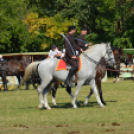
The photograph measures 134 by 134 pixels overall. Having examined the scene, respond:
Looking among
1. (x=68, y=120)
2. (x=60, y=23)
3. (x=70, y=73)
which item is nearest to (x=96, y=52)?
(x=70, y=73)

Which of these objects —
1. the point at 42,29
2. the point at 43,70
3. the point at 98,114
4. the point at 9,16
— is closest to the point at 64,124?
the point at 98,114

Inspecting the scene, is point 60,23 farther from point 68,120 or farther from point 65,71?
point 68,120

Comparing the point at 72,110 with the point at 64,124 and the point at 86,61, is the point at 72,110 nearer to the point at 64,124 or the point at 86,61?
the point at 86,61

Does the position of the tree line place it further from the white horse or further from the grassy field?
the grassy field

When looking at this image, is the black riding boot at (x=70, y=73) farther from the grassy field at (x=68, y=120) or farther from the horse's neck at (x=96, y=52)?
the grassy field at (x=68, y=120)

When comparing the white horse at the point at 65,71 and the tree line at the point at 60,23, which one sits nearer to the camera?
the white horse at the point at 65,71

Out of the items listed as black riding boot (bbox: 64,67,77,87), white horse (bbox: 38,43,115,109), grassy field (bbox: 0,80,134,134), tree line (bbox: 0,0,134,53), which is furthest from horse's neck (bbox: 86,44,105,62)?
tree line (bbox: 0,0,134,53)

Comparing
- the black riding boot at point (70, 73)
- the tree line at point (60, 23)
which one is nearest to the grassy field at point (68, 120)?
the black riding boot at point (70, 73)

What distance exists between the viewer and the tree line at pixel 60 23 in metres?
37.8

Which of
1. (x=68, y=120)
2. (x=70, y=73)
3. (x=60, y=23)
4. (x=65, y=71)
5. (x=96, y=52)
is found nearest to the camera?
(x=68, y=120)

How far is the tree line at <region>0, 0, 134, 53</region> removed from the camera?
3781 centimetres

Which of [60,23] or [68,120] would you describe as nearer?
[68,120]

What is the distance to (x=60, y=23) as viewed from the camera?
3972cm

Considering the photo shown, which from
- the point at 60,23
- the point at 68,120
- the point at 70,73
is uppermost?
the point at 70,73
